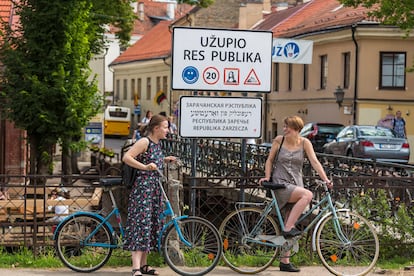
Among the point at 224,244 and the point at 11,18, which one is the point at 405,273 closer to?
the point at 224,244

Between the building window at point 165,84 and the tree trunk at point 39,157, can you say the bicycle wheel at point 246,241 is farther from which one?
the building window at point 165,84

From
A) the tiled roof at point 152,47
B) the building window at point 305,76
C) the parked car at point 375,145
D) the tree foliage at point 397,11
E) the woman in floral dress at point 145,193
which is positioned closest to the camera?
the woman in floral dress at point 145,193

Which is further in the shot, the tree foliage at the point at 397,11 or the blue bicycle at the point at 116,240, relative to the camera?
the tree foliage at the point at 397,11

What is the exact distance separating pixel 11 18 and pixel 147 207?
19014 millimetres

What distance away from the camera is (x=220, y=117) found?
12.1 metres

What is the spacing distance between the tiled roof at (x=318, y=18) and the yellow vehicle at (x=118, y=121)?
2034 centimetres

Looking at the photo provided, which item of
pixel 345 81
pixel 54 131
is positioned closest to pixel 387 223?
pixel 54 131

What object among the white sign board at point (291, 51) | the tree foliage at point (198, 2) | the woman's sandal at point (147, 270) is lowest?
the woman's sandal at point (147, 270)

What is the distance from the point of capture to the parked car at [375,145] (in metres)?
31.6

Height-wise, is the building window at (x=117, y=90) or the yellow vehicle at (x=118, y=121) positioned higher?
the building window at (x=117, y=90)

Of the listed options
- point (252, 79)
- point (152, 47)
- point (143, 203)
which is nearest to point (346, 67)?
point (252, 79)

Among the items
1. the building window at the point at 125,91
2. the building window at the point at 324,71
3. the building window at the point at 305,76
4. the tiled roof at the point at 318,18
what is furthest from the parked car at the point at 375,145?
the building window at the point at 125,91

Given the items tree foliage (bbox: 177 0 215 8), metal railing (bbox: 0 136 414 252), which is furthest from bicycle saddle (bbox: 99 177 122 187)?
tree foliage (bbox: 177 0 215 8)

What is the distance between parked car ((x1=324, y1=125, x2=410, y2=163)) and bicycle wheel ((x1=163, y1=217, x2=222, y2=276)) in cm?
2068
